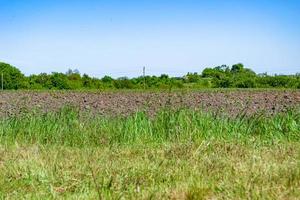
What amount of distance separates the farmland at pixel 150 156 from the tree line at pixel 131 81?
19.0m

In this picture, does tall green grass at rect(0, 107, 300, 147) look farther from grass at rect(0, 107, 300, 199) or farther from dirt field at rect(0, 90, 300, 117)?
dirt field at rect(0, 90, 300, 117)

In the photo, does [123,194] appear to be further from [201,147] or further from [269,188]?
[201,147]

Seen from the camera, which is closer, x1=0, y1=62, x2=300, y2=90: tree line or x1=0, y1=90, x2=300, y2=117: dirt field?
x1=0, y1=90, x2=300, y2=117: dirt field

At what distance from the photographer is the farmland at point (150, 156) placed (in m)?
4.41

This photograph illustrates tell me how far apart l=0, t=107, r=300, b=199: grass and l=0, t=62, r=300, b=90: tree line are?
62.4ft

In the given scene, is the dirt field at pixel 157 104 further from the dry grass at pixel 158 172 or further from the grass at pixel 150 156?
the dry grass at pixel 158 172

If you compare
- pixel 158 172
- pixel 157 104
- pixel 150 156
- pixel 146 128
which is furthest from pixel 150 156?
pixel 157 104

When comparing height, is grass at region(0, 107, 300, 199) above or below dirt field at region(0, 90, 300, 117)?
below

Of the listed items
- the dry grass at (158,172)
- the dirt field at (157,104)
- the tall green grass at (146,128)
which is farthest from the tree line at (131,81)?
the dry grass at (158,172)

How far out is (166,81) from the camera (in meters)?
28.8

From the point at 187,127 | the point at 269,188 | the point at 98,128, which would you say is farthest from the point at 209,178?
the point at 98,128

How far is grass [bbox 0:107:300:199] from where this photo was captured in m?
4.40

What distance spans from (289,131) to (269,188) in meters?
3.67

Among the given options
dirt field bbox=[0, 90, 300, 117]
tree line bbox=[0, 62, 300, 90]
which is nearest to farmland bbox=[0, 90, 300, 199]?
dirt field bbox=[0, 90, 300, 117]
